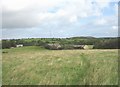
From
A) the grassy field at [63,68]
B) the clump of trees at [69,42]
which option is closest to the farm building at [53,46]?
the clump of trees at [69,42]

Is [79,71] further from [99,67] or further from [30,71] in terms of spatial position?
[30,71]

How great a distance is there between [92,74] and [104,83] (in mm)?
1119

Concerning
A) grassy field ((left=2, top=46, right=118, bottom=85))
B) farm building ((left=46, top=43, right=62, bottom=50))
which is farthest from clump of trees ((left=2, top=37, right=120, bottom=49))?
grassy field ((left=2, top=46, right=118, bottom=85))

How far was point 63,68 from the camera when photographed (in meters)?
13.0

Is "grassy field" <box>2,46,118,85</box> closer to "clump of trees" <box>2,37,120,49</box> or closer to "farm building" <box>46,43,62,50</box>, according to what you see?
"farm building" <box>46,43,62,50</box>

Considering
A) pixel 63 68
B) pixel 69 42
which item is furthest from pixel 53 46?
pixel 63 68

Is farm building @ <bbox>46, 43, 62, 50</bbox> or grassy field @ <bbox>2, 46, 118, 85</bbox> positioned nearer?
grassy field @ <bbox>2, 46, 118, 85</bbox>

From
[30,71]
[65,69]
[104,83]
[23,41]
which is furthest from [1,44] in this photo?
[104,83]

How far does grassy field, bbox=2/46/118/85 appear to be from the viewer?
11383mm

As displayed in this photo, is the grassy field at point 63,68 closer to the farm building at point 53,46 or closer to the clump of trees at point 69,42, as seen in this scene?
the farm building at point 53,46

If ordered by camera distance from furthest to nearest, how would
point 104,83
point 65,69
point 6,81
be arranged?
1. point 65,69
2. point 6,81
3. point 104,83

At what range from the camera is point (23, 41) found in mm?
19266

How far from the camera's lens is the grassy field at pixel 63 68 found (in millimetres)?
11383

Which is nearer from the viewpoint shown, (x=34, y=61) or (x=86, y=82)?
(x=86, y=82)
